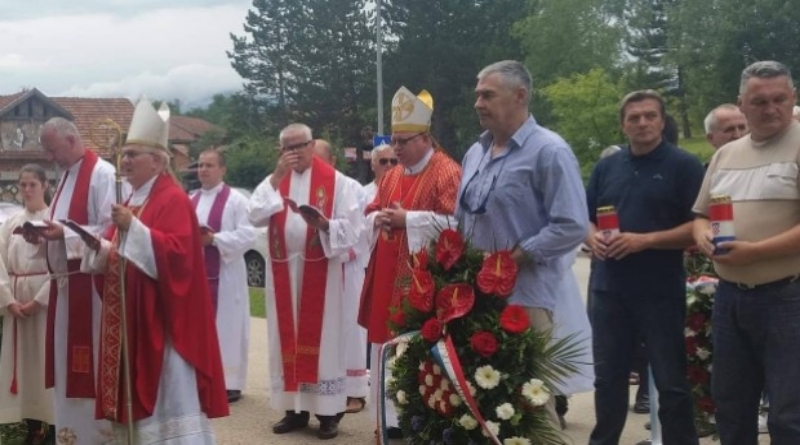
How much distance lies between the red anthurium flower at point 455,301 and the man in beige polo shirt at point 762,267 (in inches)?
42.5

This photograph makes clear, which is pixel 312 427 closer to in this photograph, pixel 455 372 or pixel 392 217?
pixel 392 217

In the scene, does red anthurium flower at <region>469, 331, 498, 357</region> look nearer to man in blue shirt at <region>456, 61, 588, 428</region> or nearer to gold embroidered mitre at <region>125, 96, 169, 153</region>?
man in blue shirt at <region>456, 61, 588, 428</region>

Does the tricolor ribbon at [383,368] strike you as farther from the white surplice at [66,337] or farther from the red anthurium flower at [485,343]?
the white surplice at [66,337]

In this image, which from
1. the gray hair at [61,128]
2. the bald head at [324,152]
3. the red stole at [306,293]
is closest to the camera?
the gray hair at [61,128]

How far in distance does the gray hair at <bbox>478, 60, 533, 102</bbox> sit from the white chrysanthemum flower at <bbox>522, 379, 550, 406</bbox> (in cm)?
133

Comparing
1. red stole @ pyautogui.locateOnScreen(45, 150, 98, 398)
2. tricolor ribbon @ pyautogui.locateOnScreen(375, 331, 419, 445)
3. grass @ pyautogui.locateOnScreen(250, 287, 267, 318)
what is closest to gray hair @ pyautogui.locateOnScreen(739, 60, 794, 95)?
tricolor ribbon @ pyautogui.locateOnScreen(375, 331, 419, 445)

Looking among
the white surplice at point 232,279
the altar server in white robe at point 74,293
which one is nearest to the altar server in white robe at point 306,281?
the white surplice at point 232,279

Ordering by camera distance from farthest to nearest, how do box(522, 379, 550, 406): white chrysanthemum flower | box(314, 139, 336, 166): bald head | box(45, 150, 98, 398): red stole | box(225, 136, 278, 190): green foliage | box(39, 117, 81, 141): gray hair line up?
box(225, 136, 278, 190): green foliage < box(314, 139, 336, 166): bald head < box(39, 117, 81, 141): gray hair < box(45, 150, 98, 398): red stole < box(522, 379, 550, 406): white chrysanthemum flower

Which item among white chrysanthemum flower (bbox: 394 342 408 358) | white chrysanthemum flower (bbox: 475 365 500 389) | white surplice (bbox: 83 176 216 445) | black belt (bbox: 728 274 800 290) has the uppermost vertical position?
black belt (bbox: 728 274 800 290)

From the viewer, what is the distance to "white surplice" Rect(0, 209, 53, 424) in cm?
745

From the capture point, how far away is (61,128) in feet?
22.6

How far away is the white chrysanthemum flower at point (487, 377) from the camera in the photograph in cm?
470

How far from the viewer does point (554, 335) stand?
5.11m

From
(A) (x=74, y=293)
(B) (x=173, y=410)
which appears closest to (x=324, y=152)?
(A) (x=74, y=293)
